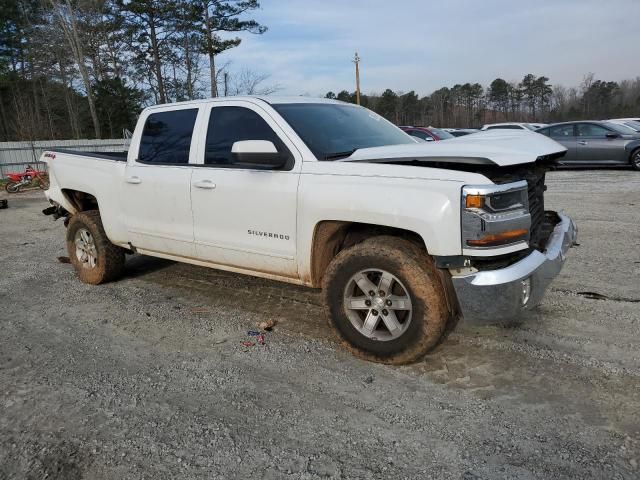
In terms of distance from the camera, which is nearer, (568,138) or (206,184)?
(206,184)

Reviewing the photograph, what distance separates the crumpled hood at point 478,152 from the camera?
3.06 m

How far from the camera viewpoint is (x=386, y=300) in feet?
11.3

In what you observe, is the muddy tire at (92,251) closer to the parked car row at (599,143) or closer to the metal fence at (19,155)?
the parked car row at (599,143)

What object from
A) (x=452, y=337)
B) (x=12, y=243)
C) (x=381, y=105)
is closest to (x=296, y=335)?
(x=452, y=337)

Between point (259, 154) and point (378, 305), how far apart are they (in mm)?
1371

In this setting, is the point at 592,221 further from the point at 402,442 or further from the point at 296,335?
the point at 402,442

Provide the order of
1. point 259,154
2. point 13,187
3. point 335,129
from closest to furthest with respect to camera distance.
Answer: point 259,154 < point 335,129 < point 13,187

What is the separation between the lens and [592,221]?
25.9 feet

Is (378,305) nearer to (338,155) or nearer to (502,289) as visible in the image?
(502,289)

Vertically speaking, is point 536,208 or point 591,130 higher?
point 591,130

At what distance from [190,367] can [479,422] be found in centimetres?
197

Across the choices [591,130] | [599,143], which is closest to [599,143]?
[599,143]

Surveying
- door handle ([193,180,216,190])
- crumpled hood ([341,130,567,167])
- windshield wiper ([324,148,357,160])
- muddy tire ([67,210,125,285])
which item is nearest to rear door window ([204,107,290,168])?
door handle ([193,180,216,190])

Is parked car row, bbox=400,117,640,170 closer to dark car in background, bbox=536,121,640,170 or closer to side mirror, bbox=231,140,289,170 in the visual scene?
dark car in background, bbox=536,121,640,170
